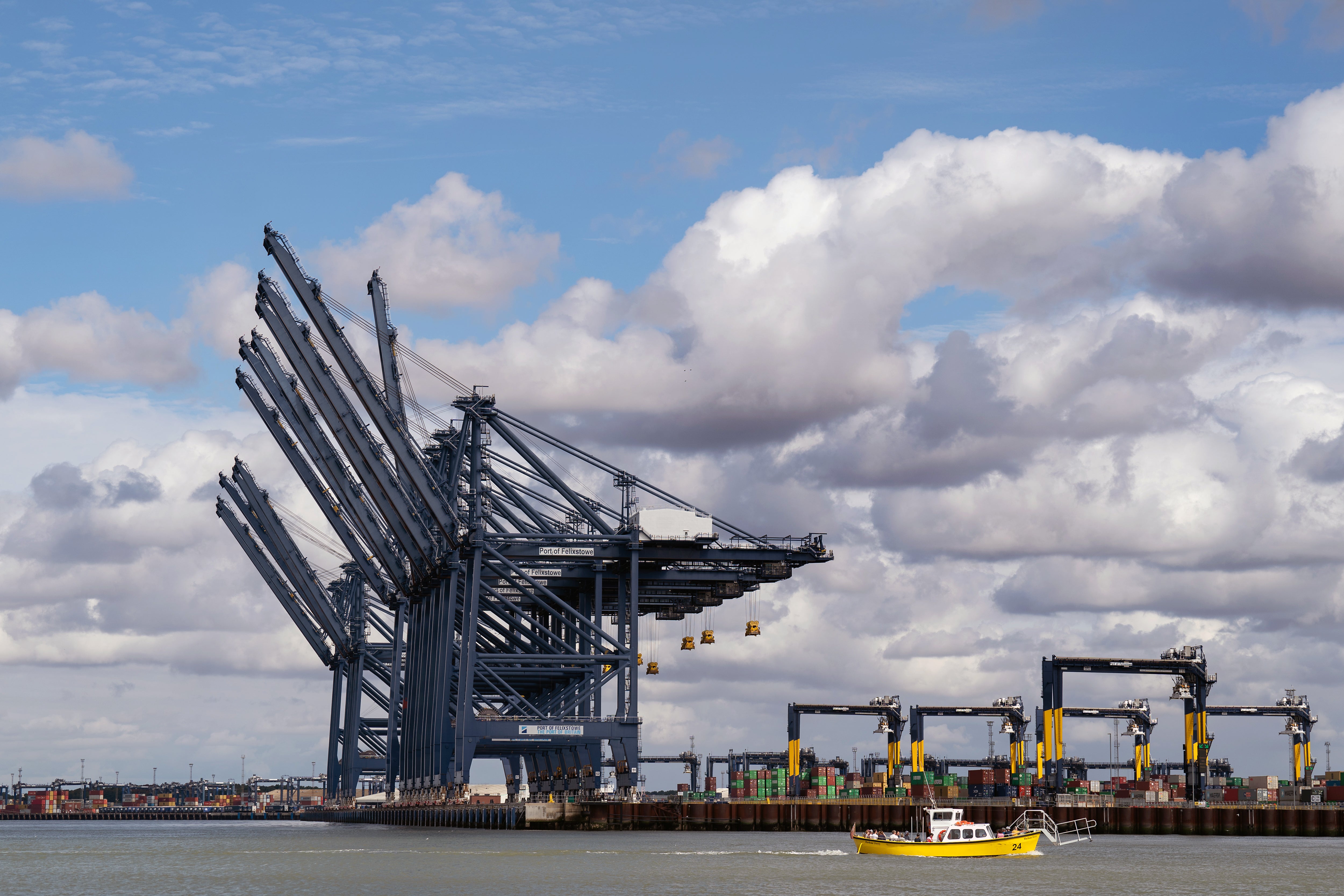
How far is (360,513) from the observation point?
Answer: 8162 cm

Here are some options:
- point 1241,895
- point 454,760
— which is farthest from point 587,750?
point 1241,895

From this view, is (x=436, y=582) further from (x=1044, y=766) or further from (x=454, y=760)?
(x=1044, y=766)

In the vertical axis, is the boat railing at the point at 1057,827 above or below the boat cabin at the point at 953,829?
below

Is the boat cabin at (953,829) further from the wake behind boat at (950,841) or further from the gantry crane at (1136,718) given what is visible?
the gantry crane at (1136,718)

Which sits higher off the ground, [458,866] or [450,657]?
[450,657]

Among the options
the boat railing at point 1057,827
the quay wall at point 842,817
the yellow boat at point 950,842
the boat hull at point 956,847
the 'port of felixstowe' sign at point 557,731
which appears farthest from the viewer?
the quay wall at point 842,817

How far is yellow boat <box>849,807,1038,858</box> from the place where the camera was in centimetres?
5838

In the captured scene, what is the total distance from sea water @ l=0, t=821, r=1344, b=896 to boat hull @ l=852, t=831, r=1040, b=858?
0.48m

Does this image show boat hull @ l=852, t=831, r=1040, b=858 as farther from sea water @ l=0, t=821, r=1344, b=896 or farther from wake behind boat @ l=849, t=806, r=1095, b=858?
sea water @ l=0, t=821, r=1344, b=896

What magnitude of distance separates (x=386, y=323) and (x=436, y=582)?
15.0 meters

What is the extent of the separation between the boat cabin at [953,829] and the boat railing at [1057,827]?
14.6 feet

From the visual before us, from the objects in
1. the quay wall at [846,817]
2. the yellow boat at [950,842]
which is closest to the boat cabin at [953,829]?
the yellow boat at [950,842]

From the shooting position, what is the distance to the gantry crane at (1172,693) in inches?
3285

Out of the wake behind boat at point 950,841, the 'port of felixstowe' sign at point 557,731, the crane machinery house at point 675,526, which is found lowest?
the wake behind boat at point 950,841
